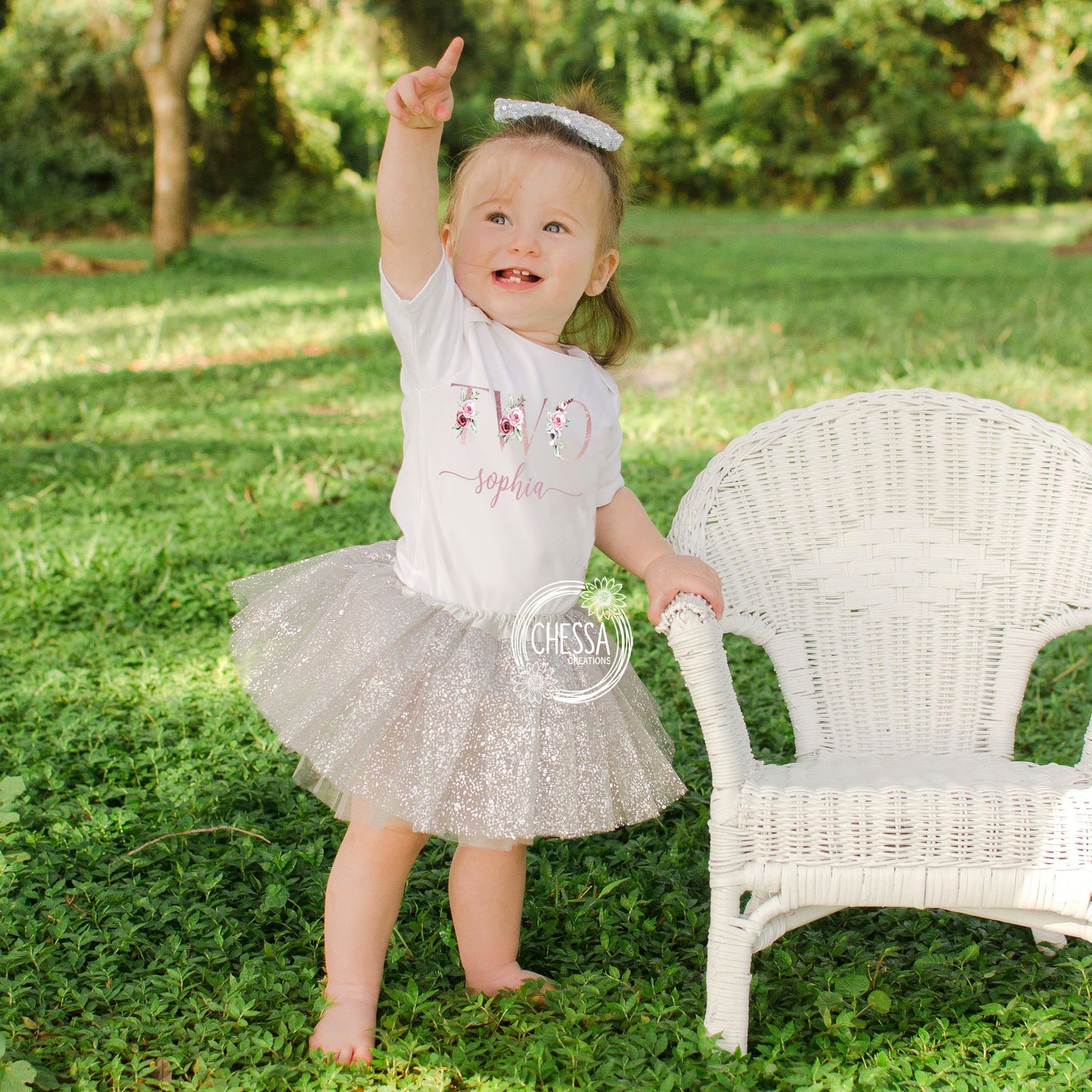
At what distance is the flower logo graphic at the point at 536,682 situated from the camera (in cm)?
175

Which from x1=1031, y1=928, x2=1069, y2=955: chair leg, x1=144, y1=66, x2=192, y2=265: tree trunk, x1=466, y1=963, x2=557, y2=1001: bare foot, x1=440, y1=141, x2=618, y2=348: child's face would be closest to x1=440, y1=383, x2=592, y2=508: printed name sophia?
x1=440, y1=141, x2=618, y2=348: child's face

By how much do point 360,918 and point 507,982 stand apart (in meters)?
0.28

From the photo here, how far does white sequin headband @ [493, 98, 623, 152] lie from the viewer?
1822 millimetres

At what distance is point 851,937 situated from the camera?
2109 mm

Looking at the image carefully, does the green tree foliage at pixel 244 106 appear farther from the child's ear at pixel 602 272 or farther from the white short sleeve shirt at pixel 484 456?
the white short sleeve shirt at pixel 484 456

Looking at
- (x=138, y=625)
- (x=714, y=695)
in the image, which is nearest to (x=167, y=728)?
(x=138, y=625)

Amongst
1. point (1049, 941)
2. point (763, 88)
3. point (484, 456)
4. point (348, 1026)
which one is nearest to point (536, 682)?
point (484, 456)

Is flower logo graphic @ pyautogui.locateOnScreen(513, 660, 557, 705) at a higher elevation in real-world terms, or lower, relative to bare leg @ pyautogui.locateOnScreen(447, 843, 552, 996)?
higher

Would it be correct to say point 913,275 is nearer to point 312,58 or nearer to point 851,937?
point 851,937

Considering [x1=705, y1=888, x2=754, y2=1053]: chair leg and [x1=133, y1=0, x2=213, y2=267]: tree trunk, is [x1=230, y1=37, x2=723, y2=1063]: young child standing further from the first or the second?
[x1=133, y1=0, x2=213, y2=267]: tree trunk

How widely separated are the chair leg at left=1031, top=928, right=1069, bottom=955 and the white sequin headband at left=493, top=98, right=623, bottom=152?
5.00ft

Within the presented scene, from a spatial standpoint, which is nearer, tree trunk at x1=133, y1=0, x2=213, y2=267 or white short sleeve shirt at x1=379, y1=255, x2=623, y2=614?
white short sleeve shirt at x1=379, y1=255, x2=623, y2=614

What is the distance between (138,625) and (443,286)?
6.05 feet

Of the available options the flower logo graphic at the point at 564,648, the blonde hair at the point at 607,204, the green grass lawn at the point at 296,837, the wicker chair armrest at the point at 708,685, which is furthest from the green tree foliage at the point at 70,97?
the wicker chair armrest at the point at 708,685
